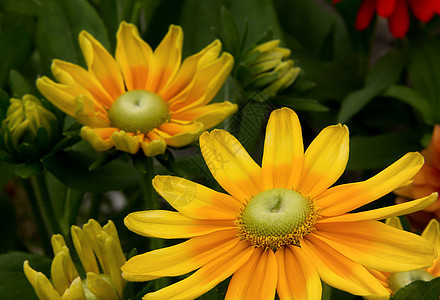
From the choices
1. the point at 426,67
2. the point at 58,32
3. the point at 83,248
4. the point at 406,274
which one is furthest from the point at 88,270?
the point at 426,67

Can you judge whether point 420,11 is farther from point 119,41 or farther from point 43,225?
point 43,225

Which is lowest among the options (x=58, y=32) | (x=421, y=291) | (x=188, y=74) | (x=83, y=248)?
(x=421, y=291)

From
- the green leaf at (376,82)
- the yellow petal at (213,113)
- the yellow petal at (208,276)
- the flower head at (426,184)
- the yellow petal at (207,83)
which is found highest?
the yellow petal at (207,83)

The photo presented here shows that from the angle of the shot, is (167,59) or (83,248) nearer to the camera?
(83,248)

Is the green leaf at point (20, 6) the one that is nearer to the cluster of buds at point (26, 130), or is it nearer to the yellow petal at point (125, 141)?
the cluster of buds at point (26, 130)

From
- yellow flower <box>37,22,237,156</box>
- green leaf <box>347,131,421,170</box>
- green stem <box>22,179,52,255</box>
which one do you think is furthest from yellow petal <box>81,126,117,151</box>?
green leaf <box>347,131,421,170</box>

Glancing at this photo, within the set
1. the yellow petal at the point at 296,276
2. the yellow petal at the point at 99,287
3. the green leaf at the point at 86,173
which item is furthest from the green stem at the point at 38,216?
the yellow petal at the point at 296,276

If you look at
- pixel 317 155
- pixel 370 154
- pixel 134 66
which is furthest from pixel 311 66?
pixel 317 155

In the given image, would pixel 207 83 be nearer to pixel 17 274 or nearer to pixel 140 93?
pixel 140 93
